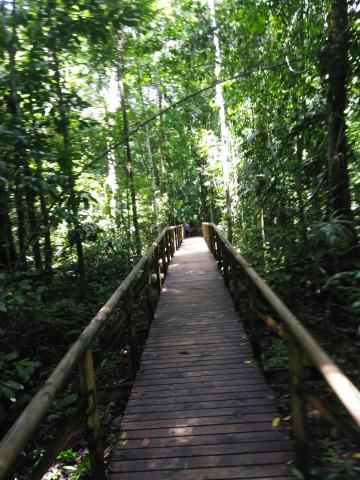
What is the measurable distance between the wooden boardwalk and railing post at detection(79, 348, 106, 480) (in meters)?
0.16

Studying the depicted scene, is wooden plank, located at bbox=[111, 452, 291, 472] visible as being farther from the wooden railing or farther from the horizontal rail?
the horizontal rail

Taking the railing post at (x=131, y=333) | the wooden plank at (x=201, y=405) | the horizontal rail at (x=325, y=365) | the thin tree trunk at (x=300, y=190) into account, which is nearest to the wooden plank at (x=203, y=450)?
the wooden plank at (x=201, y=405)

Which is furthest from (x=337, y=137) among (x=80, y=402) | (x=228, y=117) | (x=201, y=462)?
(x=80, y=402)

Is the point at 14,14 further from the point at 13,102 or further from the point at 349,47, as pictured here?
the point at 349,47

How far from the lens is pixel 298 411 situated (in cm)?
222

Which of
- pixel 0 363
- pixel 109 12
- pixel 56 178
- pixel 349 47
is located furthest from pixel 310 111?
pixel 0 363

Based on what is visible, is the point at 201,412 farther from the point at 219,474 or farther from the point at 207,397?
the point at 219,474

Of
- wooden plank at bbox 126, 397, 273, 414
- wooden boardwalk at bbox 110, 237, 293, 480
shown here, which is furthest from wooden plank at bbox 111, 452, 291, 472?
wooden plank at bbox 126, 397, 273, 414

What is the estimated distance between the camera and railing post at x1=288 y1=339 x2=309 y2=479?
2207 mm

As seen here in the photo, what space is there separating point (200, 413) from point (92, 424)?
102 centimetres

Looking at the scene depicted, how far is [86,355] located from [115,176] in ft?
35.9

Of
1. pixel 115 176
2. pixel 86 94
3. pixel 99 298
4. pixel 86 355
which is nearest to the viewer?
pixel 86 355

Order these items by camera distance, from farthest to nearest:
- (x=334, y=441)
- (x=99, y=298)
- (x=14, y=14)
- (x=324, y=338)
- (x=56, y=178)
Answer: (x=99, y=298), (x=324, y=338), (x=14, y=14), (x=56, y=178), (x=334, y=441)

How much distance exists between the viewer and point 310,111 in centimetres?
536
